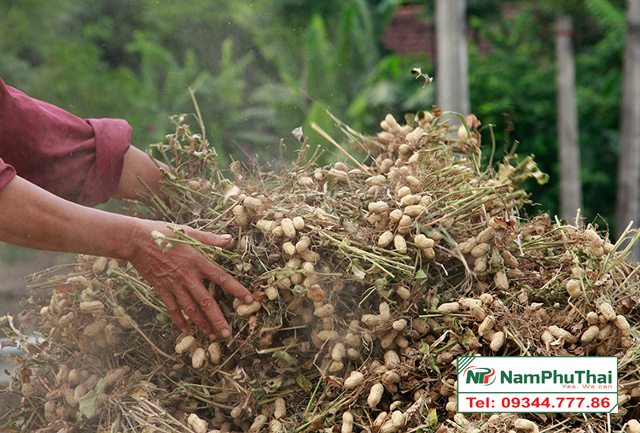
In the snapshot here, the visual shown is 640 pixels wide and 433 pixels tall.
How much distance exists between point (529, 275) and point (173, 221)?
36.2 inches

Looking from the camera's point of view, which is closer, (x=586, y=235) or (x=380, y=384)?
(x=380, y=384)

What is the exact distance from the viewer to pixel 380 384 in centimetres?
156

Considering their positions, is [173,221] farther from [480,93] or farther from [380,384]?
[480,93]

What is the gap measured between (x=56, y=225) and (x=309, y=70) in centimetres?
623

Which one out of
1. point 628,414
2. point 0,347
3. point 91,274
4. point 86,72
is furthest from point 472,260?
point 86,72

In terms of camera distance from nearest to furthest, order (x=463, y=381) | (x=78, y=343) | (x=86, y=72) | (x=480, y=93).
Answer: (x=463, y=381) → (x=78, y=343) → (x=480, y=93) → (x=86, y=72)

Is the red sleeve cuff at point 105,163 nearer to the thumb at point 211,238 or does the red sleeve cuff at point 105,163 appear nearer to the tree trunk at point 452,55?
the thumb at point 211,238

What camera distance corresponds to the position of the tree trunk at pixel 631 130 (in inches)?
205

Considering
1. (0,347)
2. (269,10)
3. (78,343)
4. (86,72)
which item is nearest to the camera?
(78,343)

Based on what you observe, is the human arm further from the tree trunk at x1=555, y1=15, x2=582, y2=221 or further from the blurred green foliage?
the tree trunk at x1=555, y1=15, x2=582, y2=221

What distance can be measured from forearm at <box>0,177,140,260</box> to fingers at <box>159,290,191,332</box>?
0.13m

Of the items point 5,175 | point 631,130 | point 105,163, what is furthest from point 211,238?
point 631,130

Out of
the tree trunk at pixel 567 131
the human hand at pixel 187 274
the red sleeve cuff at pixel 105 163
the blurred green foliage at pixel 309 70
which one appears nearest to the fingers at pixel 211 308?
the human hand at pixel 187 274

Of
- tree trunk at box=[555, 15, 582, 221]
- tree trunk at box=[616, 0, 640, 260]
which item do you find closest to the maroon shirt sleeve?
tree trunk at box=[616, 0, 640, 260]
